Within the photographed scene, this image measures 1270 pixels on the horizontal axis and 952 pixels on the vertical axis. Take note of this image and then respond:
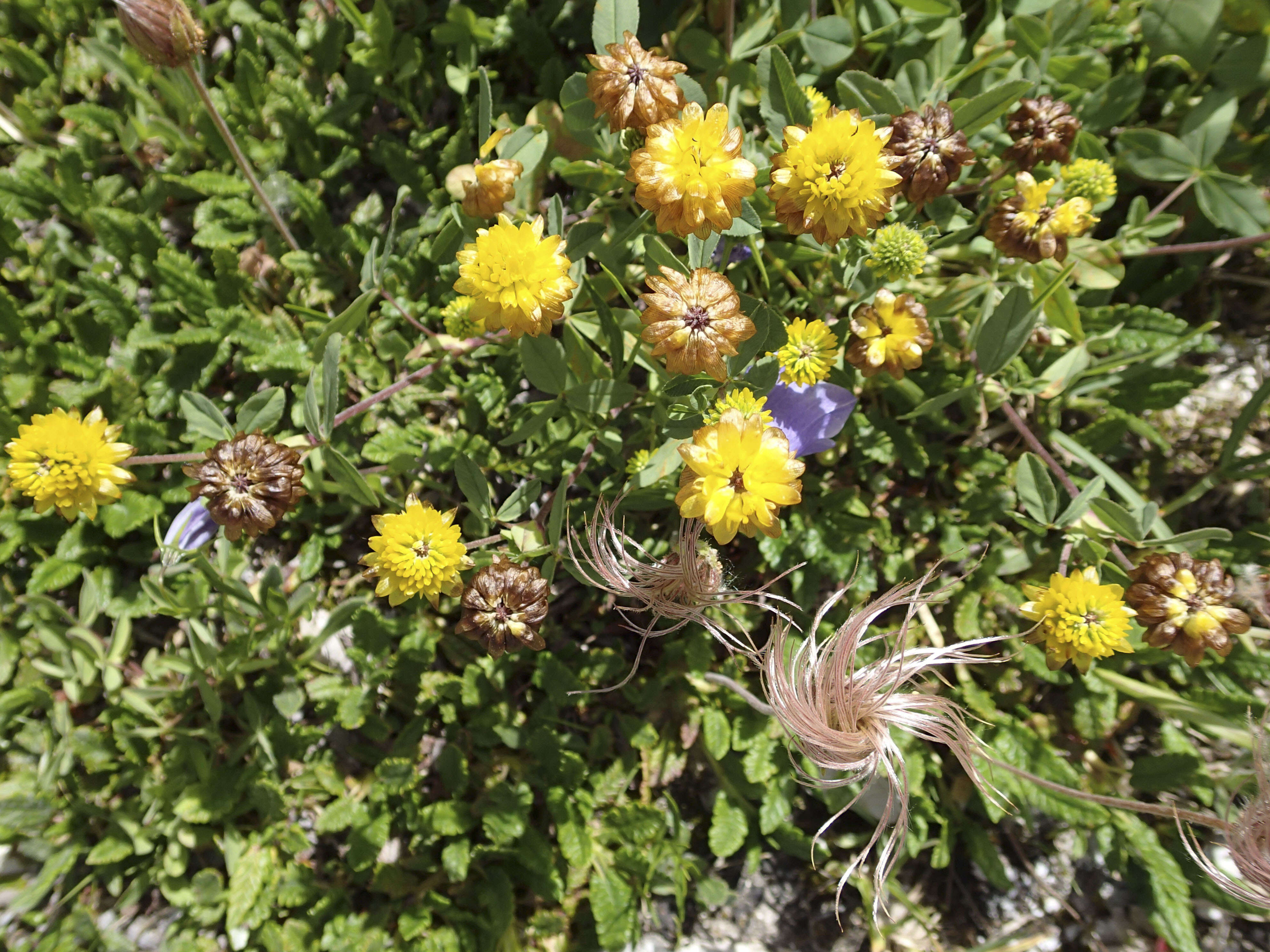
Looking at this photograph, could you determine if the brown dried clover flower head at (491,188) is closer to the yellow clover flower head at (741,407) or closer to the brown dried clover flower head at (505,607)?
the yellow clover flower head at (741,407)

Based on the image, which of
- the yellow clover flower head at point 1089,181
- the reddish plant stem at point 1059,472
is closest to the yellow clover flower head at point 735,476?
the reddish plant stem at point 1059,472

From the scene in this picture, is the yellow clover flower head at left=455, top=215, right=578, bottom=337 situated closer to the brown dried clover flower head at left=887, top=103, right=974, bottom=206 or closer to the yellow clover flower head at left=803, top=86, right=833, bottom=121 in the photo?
the yellow clover flower head at left=803, top=86, right=833, bottom=121

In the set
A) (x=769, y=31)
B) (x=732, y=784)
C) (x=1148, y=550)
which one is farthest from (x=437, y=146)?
(x=1148, y=550)

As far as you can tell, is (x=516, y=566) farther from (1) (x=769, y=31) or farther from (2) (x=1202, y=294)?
(2) (x=1202, y=294)

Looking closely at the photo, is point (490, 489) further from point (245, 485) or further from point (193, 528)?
point (193, 528)

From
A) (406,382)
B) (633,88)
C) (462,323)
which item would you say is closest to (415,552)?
(406,382)

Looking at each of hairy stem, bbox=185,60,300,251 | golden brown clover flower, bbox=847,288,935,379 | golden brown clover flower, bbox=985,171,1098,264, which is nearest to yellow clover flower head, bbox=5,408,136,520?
hairy stem, bbox=185,60,300,251
